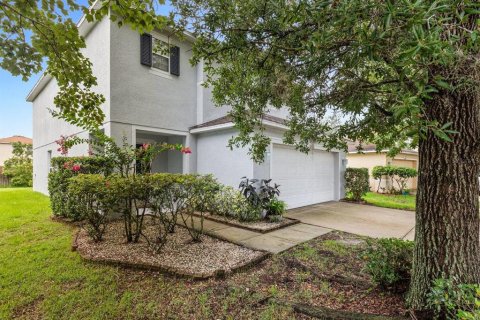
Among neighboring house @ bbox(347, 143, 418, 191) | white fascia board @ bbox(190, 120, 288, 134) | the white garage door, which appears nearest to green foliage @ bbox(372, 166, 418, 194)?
neighboring house @ bbox(347, 143, 418, 191)

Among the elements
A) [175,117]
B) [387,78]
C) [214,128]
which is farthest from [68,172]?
[387,78]

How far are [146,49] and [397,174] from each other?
15744 millimetres

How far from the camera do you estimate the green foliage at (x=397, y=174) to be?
15406 mm

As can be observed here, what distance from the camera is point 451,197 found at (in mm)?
2660

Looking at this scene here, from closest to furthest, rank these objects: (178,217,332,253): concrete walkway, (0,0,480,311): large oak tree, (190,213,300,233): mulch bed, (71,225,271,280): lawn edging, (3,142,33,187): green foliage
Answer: (0,0,480,311): large oak tree, (71,225,271,280): lawn edging, (178,217,332,253): concrete walkway, (190,213,300,233): mulch bed, (3,142,33,187): green foliage

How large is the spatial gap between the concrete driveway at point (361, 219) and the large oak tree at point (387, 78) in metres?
3.47

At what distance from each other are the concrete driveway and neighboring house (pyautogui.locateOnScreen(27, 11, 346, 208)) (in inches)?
39.2

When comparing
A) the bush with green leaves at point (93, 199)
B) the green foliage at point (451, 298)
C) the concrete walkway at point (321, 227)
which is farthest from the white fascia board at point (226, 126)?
the green foliage at point (451, 298)

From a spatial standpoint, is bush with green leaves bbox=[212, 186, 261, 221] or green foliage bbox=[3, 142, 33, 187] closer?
bush with green leaves bbox=[212, 186, 261, 221]

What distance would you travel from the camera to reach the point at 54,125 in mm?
12695

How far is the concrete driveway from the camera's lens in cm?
692

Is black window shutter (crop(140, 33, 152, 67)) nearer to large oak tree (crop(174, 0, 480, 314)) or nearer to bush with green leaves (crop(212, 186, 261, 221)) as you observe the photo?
bush with green leaves (crop(212, 186, 261, 221))

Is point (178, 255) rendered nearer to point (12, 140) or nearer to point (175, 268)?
point (175, 268)

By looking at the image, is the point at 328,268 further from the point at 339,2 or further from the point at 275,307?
the point at 339,2
